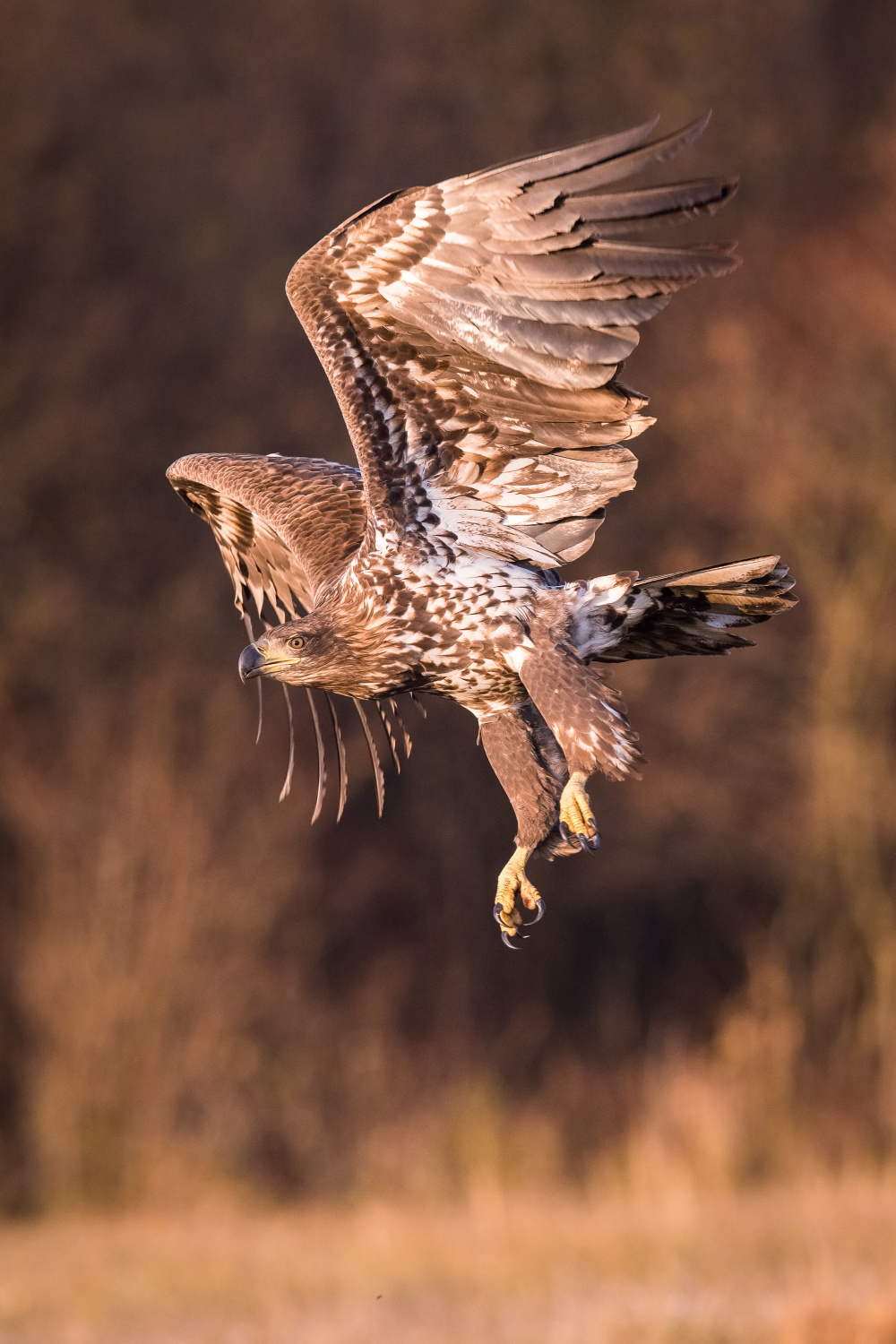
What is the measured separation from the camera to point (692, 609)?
4.51 m

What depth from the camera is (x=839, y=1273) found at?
30.4 ft

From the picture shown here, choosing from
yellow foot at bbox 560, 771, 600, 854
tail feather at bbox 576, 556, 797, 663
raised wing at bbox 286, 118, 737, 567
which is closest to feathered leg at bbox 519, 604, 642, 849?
yellow foot at bbox 560, 771, 600, 854

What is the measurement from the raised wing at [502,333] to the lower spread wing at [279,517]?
48 cm

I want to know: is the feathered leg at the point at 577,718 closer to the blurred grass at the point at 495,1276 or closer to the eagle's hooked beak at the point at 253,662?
the eagle's hooked beak at the point at 253,662

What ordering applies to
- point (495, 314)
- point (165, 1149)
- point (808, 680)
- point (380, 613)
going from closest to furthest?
1. point (495, 314)
2. point (380, 613)
3. point (165, 1149)
4. point (808, 680)

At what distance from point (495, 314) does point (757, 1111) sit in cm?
1099

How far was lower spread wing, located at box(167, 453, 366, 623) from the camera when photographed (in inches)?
200

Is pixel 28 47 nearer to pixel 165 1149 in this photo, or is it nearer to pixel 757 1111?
pixel 165 1149

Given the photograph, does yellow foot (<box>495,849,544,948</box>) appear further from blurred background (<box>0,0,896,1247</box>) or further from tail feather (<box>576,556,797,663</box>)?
blurred background (<box>0,0,896,1247</box>)

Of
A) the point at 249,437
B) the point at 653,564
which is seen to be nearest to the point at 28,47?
the point at 249,437

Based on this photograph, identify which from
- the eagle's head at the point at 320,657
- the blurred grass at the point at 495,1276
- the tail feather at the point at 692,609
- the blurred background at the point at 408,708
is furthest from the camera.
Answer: the blurred background at the point at 408,708

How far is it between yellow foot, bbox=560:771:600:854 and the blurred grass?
4.00m

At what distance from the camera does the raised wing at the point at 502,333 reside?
3953 millimetres

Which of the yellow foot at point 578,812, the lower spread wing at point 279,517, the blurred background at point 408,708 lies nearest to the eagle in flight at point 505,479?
the yellow foot at point 578,812
